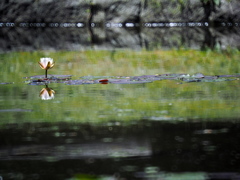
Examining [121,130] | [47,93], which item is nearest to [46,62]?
[47,93]

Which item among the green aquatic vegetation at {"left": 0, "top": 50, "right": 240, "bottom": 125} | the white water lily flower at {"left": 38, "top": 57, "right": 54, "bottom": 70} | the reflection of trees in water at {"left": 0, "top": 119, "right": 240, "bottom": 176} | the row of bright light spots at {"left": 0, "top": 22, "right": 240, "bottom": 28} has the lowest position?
the reflection of trees in water at {"left": 0, "top": 119, "right": 240, "bottom": 176}

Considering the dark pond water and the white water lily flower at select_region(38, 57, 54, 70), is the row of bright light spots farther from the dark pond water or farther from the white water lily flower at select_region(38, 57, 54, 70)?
the white water lily flower at select_region(38, 57, 54, 70)

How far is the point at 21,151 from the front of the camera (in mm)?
2182

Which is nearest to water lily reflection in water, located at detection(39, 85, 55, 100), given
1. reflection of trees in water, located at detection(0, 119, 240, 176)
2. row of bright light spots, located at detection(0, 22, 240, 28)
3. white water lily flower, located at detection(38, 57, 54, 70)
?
white water lily flower, located at detection(38, 57, 54, 70)

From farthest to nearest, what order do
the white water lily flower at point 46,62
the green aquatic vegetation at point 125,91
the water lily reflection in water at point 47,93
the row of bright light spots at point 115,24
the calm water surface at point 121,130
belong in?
the row of bright light spots at point 115,24, the white water lily flower at point 46,62, the water lily reflection in water at point 47,93, the green aquatic vegetation at point 125,91, the calm water surface at point 121,130

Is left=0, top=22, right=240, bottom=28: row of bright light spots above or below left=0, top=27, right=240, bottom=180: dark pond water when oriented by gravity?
above

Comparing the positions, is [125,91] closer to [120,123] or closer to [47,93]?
[47,93]

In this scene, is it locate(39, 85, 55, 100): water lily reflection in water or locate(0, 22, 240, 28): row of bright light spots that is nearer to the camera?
locate(39, 85, 55, 100): water lily reflection in water

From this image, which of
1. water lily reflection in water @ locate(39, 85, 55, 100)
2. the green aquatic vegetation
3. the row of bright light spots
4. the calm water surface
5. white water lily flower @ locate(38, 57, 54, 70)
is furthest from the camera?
the row of bright light spots

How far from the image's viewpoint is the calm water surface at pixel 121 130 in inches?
75.4

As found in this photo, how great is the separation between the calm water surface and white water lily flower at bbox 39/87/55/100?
38 millimetres

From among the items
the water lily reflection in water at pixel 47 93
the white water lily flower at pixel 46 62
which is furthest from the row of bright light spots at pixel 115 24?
the water lily reflection in water at pixel 47 93

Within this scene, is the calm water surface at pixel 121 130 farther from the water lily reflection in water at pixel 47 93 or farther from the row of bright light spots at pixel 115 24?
the row of bright light spots at pixel 115 24

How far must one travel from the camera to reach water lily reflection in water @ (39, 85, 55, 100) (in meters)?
3.65
